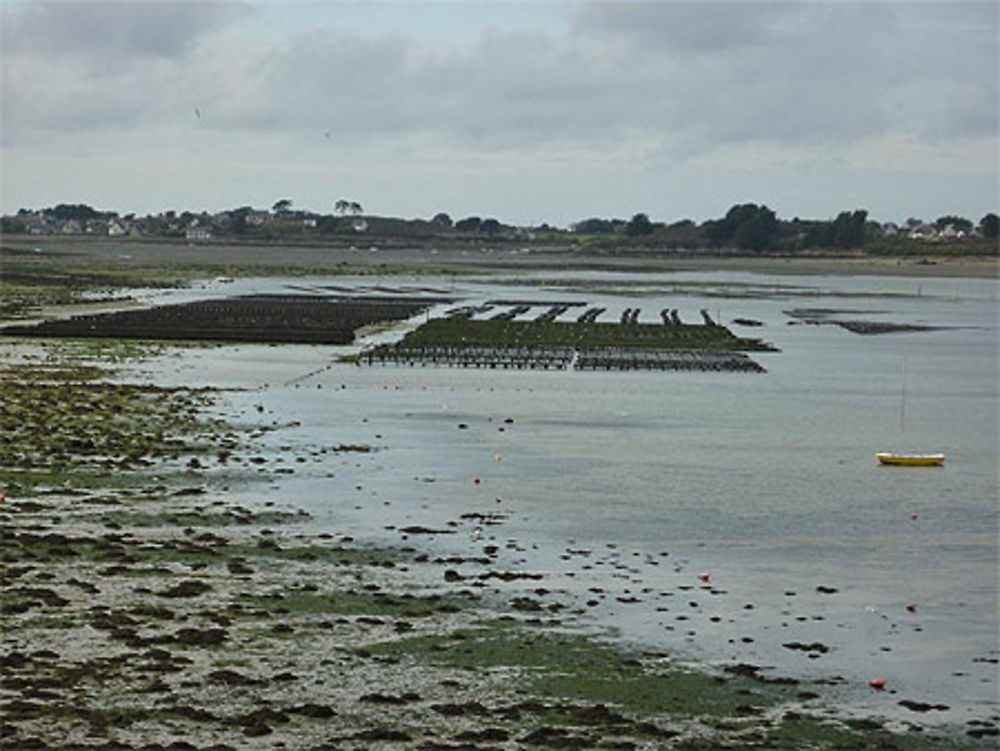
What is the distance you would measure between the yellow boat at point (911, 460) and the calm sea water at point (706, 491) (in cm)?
47

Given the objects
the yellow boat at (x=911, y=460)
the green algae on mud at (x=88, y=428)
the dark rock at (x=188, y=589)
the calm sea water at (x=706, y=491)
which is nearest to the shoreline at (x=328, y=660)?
the dark rock at (x=188, y=589)

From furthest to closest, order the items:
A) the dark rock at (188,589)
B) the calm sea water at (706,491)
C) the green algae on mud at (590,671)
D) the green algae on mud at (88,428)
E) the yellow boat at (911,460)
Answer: the yellow boat at (911,460), the green algae on mud at (88,428), the dark rock at (188,589), the calm sea water at (706,491), the green algae on mud at (590,671)

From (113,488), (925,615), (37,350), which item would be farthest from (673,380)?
(925,615)

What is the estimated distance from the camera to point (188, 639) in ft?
59.4

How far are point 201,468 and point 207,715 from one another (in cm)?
1528

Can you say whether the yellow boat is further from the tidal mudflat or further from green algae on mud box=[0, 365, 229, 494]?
green algae on mud box=[0, 365, 229, 494]

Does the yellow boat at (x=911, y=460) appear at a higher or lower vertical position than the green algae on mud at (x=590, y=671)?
higher

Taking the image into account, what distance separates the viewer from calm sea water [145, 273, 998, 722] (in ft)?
65.1

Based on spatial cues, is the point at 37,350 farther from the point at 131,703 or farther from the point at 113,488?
the point at 131,703

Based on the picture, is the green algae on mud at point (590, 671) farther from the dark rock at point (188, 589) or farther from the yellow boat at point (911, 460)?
the yellow boat at point (911, 460)

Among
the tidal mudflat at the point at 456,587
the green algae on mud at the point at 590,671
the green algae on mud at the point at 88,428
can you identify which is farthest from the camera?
the green algae on mud at the point at 88,428

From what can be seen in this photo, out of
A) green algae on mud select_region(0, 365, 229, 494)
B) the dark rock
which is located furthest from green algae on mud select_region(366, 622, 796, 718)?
green algae on mud select_region(0, 365, 229, 494)

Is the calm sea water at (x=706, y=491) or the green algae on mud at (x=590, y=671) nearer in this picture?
the green algae on mud at (x=590, y=671)

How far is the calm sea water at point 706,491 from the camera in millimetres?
19828
